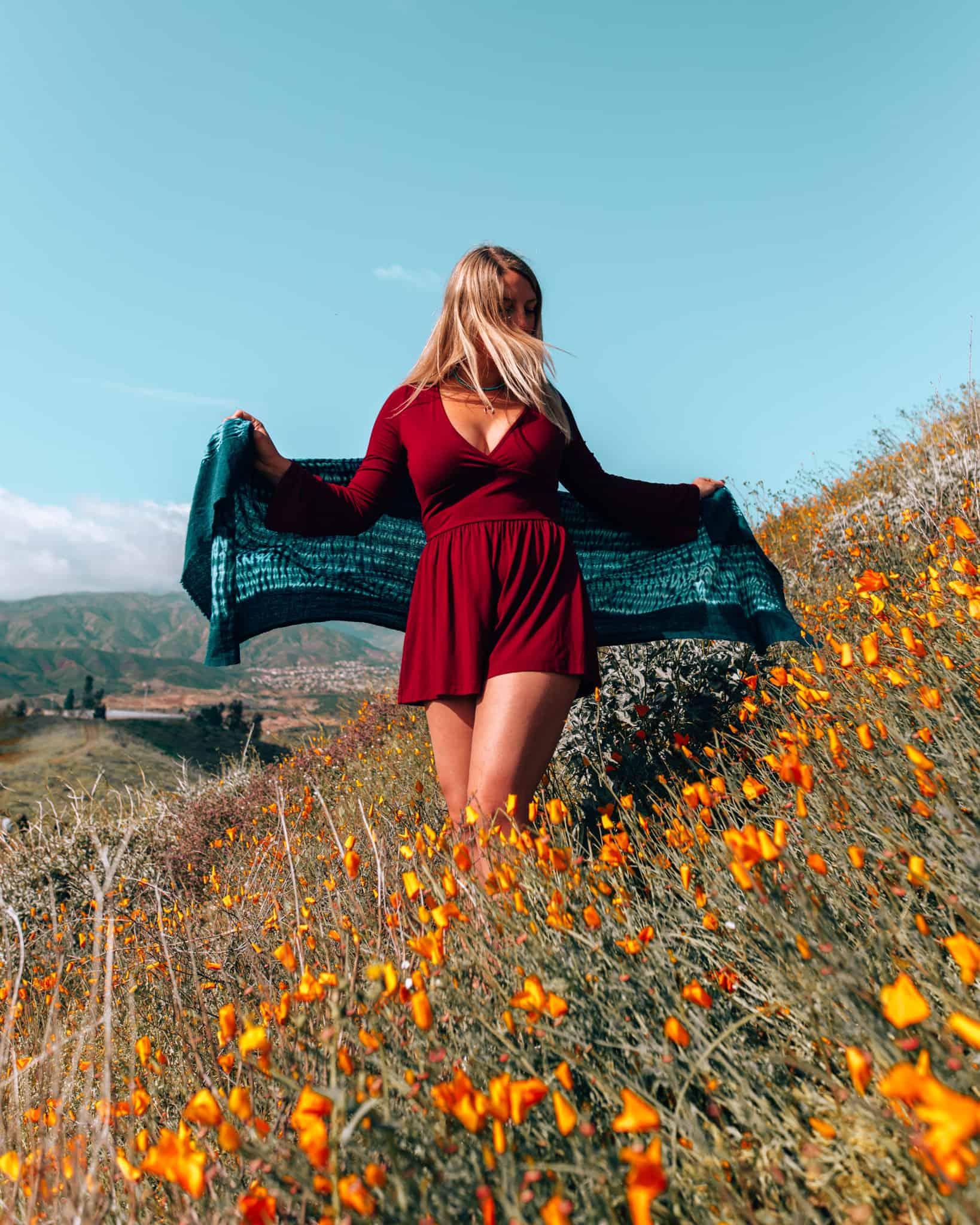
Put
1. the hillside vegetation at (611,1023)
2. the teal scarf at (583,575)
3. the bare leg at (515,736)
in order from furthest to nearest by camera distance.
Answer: the teal scarf at (583,575) → the bare leg at (515,736) → the hillside vegetation at (611,1023)

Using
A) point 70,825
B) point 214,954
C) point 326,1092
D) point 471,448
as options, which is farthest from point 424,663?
point 70,825

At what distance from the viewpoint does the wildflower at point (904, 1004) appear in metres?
0.73

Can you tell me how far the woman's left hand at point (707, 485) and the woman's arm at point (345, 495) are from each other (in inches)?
53.4

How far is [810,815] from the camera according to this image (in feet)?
6.30

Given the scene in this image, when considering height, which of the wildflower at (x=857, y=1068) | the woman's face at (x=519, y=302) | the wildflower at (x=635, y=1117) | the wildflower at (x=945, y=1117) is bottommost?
the wildflower at (x=857, y=1068)

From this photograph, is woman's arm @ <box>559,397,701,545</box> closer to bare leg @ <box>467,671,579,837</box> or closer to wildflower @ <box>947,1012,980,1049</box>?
bare leg @ <box>467,671,579,837</box>

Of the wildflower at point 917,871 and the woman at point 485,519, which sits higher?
the woman at point 485,519

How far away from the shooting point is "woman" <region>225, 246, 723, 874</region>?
2305 millimetres

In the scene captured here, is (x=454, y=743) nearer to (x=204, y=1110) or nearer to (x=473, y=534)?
(x=473, y=534)

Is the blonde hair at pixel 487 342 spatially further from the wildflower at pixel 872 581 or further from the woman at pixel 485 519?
the wildflower at pixel 872 581

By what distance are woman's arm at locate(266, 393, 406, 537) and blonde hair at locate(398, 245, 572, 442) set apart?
0.74ft

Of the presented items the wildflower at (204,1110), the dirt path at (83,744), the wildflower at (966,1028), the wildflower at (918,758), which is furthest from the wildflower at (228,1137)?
the dirt path at (83,744)

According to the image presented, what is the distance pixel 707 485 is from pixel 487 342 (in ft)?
4.20

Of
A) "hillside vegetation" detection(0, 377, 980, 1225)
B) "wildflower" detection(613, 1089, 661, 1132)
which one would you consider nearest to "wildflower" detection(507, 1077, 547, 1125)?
"hillside vegetation" detection(0, 377, 980, 1225)
